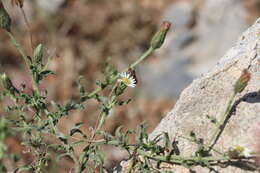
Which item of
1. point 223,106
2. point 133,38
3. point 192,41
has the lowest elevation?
point 223,106

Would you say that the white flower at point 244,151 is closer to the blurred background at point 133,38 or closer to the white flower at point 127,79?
the white flower at point 127,79

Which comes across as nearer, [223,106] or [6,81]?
[6,81]

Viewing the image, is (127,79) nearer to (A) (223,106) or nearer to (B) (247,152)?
(A) (223,106)

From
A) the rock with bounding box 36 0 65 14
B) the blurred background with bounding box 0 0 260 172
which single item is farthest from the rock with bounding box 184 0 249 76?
the rock with bounding box 36 0 65 14

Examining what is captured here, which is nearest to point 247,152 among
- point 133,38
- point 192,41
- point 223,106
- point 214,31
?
point 223,106

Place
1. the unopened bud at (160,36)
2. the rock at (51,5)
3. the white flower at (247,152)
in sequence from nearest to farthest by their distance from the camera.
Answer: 1. the white flower at (247,152)
2. the unopened bud at (160,36)
3. the rock at (51,5)

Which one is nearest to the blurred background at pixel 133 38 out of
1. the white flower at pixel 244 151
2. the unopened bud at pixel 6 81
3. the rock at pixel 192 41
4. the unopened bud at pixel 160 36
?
the rock at pixel 192 41
